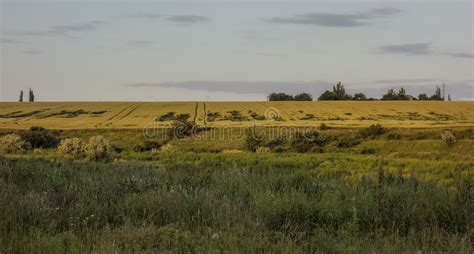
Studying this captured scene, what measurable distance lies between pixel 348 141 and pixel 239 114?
90.5ft

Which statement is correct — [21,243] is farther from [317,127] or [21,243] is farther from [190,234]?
[317,127]

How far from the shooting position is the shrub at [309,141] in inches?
1890

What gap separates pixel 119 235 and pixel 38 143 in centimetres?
4402

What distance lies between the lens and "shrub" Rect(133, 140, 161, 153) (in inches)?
1916

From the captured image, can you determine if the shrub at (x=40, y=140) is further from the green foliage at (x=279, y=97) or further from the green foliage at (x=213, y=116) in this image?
the green foliage at (x=279, y=97)

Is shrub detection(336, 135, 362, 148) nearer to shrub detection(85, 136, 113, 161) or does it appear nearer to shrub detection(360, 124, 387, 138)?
shrub detection(360, 124, 387, 138)

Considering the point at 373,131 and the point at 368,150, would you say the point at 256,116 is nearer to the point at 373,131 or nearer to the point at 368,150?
the point at 373,131

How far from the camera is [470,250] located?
5.91 m

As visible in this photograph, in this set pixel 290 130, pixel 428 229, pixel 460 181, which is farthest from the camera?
pixel 290 130

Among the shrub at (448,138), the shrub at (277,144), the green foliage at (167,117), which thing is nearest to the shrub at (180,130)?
the green foliage at (167,117)

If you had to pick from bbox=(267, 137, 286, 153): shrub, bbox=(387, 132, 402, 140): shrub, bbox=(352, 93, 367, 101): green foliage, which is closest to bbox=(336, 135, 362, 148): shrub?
bbox=(387, 132, 402, 140): shrub

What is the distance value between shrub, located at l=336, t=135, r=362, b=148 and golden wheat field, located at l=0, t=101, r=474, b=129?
31.3ft

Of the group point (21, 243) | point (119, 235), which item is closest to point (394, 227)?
point (119, 235)

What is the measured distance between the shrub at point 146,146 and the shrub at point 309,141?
12762 mm
